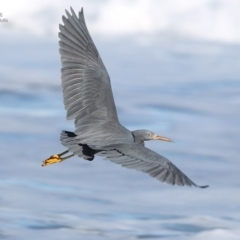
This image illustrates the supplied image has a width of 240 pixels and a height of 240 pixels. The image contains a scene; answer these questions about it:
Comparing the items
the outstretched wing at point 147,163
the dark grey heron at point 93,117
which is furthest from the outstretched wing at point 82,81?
the outstretched wing at point 147,163

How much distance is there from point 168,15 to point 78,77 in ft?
39.5

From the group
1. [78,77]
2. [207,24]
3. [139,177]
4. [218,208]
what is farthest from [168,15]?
[78,77]

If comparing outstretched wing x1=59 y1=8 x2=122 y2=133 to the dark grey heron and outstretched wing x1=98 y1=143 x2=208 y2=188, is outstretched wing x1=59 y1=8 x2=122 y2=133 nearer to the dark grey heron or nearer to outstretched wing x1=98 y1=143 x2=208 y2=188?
the dark grey heron

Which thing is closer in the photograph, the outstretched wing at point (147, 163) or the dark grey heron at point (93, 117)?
the outstretched wing at point (147, 163)

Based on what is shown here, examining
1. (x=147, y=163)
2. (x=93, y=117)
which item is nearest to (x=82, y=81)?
(x=93, y=117)

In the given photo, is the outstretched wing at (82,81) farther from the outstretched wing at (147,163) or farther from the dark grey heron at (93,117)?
the outstretched wing at (147,163)

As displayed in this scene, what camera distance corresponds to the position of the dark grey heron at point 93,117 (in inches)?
242

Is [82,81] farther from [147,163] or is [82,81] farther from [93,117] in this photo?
[147,163]

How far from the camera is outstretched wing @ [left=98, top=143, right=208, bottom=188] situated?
6047 millimetres

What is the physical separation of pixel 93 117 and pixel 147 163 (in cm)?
90

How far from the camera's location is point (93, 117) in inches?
271

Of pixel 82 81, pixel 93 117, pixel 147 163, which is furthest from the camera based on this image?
pixel 82 81

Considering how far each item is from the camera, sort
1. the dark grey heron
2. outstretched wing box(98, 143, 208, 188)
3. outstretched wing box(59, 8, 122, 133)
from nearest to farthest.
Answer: outstretched wing box(98, 143, 208, 188)
the dark grey heron
outstretched wing box(59, 8, 122, 133)

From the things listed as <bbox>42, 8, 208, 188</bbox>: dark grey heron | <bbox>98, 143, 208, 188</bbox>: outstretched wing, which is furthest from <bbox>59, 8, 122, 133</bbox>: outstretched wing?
<bbox>98, 143, 208, 188</bbox>: outstretched wing
